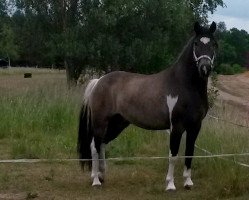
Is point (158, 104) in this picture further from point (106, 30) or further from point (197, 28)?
point (106, 30)

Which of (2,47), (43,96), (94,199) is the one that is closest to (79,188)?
(94,199)

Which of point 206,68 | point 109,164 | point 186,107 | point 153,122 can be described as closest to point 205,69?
point 206,68

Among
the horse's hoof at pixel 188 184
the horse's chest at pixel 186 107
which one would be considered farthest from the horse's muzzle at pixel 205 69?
the horse's hoof at pixel 188 184

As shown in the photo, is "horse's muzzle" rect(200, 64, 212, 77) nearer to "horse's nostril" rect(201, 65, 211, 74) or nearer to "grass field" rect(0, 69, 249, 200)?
"horse's nostril" rect(201, 65, 211, 74)

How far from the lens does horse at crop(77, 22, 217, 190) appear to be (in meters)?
6.84

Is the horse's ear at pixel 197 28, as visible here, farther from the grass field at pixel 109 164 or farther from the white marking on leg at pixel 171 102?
the grass field at pixel 109 164

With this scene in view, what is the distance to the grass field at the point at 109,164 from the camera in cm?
693

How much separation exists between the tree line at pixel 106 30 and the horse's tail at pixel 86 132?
33.6 ft

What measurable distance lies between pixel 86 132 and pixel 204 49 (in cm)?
223

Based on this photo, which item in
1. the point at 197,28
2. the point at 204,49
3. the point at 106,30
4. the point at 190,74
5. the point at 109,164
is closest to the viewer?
the point at 204,49

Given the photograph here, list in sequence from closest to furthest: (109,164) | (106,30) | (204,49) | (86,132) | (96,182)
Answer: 1. (204,49)
2. (96,182)
3. (86,132)
4. (109,164)
5. (106,30)

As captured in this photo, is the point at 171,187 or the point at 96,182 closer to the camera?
the point at 171,187

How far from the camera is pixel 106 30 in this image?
18531 mm

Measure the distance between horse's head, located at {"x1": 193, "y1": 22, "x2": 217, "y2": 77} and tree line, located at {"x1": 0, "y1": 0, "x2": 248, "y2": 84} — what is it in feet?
34.9
